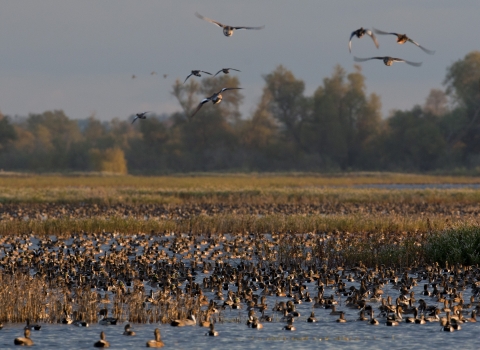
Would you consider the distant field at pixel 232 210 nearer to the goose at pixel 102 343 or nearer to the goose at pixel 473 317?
the goose at pixel 473 317

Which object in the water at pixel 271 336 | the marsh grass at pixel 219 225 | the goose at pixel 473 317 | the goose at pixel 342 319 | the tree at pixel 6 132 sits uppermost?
the tree at pixel 6 132

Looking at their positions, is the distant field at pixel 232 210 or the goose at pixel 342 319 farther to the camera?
the distant field at pixel 232 210

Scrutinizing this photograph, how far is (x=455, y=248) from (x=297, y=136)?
86.8 metres

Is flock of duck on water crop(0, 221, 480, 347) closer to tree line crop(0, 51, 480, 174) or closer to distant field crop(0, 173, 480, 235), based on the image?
distant field crop(0, 173, 480, 235)

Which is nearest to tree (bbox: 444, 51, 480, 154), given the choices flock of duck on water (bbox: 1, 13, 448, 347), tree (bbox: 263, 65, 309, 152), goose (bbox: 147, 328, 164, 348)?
tree (bbox: 263, 65, 309, 152)

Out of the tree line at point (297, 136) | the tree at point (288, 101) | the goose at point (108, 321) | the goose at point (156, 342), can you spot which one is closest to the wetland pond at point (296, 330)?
the goose at point (108, 321)

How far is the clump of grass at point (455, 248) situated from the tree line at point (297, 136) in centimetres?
7584

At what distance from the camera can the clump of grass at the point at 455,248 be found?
20766mm

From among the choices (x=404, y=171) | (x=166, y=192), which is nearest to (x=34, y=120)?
(x=404, y=171)

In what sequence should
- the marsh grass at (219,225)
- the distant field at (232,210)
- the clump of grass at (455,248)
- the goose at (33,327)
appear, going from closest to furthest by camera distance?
the goose at (33,327), the clump of grass at (455,248), the marsh grass at (219,225), the distant field at (232,210)

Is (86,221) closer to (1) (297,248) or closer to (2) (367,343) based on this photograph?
(1) (297,248)

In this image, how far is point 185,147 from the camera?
10988cm

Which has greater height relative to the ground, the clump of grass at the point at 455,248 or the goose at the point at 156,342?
the clump of grass at the point at 455,248

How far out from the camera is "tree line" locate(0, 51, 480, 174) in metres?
99.5
